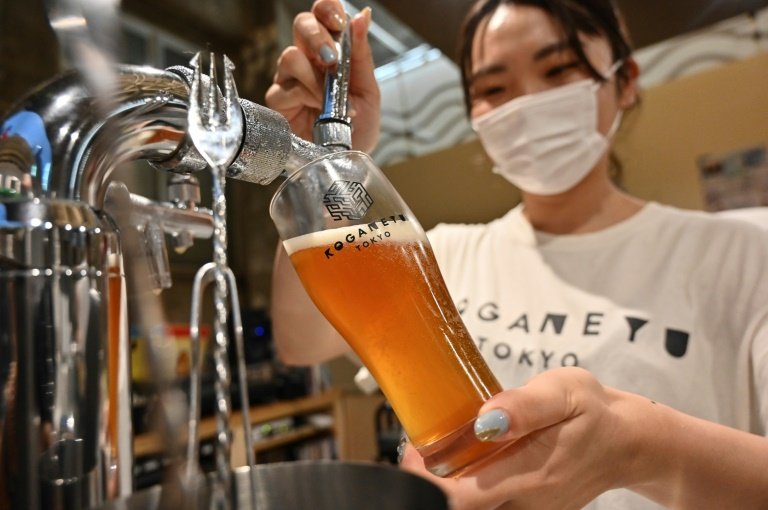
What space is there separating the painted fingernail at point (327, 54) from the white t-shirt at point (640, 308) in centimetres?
51

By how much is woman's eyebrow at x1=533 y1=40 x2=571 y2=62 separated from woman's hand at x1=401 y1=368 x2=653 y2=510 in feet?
2.01

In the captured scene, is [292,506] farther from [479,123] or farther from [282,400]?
[282,400]

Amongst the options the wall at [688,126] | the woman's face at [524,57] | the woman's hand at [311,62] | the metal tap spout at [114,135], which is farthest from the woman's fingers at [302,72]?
the wall at [688,126]

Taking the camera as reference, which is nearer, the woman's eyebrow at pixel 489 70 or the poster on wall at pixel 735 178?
the woman's eyebrow at pixel 489 70

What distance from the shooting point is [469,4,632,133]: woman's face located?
771mm

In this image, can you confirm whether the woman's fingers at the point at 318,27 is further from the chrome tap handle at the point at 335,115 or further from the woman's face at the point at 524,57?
the woman's face at the point at 524,57

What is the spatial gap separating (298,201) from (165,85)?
9 centimetres

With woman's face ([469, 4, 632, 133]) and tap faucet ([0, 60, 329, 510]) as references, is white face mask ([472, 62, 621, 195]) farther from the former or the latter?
tap faucet ([0, 60, 329, 510])

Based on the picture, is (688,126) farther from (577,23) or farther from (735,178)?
(577,23)

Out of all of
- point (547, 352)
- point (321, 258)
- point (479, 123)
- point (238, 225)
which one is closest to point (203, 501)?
point (321, 258)

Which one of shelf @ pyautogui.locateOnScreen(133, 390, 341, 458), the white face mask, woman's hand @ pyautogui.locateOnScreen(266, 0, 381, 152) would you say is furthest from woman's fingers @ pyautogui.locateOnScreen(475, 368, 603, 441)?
shelf @ pyautogui.locateOnScreen(133, 390, 341, 458)

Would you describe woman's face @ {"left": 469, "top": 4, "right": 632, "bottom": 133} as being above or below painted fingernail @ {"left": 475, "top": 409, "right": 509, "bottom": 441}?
above

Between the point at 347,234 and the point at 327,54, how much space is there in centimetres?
18

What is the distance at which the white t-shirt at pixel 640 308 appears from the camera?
2.18 ft
